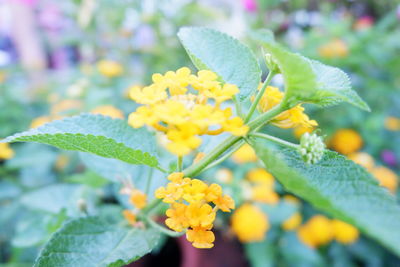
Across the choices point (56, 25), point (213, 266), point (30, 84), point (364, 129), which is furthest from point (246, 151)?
point (56, 25)

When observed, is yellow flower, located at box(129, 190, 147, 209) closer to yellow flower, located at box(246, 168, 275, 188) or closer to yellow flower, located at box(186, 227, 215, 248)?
yellow flower, located at box(186, 227, 215, 248)

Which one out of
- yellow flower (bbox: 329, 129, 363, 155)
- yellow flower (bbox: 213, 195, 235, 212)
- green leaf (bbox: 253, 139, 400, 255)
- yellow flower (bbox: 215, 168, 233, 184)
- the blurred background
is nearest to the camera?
green leaf (bbox: 253, 139, 400, 255)

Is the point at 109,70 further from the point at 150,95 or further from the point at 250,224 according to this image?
the point at 150,95

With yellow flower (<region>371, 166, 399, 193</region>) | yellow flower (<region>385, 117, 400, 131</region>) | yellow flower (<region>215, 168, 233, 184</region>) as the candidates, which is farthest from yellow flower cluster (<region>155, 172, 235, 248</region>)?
yellow flower (<region>385, 117, 400, 131</region>)

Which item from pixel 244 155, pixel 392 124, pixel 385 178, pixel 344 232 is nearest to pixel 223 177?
pixel 244 155

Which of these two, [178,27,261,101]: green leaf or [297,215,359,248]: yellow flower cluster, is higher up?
[178,27,261,101]: green leaf

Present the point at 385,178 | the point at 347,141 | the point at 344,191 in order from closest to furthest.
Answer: the point at 344,191 → the point at 385,178 → the point at 347,141
